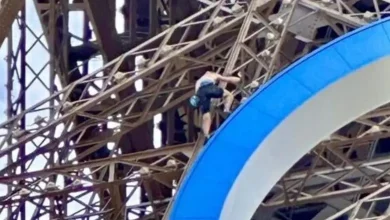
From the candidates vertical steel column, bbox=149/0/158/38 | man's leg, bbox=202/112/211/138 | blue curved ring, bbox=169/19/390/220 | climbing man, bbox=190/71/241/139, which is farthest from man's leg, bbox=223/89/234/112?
vertical steel column, bbox=149/0/158/38

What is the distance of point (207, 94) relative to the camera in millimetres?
18891

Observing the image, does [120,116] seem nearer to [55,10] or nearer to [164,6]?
[55,10]

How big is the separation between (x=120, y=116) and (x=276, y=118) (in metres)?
5.74

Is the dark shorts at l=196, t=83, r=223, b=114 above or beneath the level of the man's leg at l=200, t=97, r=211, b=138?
above

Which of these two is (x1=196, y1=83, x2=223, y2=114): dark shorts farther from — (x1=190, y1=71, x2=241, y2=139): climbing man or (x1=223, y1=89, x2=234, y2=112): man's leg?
(x1=223, y1=89, x2=234, y2=112): man's leg

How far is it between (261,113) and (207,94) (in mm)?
1278

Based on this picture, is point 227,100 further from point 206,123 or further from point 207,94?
point 206,123

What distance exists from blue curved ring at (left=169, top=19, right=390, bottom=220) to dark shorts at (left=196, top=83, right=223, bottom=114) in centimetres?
108

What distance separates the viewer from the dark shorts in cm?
1888

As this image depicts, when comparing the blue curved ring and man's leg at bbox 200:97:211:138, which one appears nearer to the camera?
the blue curved ring

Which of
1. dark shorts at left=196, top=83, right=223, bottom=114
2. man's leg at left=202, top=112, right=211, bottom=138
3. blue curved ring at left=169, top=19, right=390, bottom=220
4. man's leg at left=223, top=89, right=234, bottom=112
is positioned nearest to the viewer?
blue curved ring at left=169, top=19, right=390, bottom=220

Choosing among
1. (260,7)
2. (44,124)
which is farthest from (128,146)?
(260,7)

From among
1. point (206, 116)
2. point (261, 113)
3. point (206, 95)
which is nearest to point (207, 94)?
point (206, 95)

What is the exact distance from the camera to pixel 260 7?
21266 millimetres
